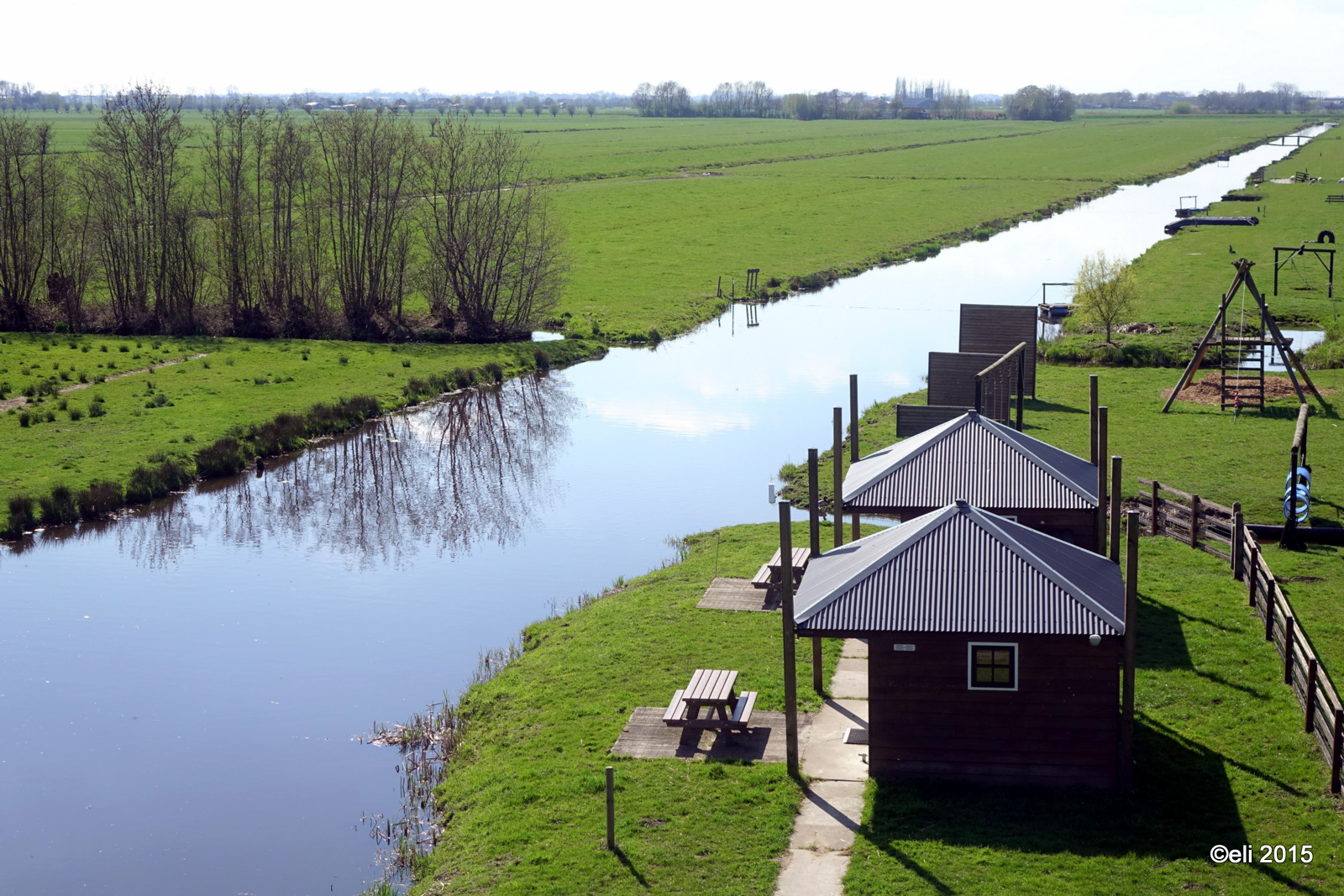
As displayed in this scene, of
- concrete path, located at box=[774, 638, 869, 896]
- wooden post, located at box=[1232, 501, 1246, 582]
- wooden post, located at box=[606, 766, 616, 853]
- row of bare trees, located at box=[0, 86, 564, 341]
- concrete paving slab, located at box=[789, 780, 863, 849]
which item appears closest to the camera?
concrete path, located at box=[774, 638, 869, 896]

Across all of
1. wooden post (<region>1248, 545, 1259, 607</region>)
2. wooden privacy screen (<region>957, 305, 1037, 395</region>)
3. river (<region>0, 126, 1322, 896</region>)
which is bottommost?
river (<region>0, 126, 1322, 896</region>)

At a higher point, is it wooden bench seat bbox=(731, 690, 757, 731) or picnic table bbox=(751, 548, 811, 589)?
picnic table bbox=(751, 548, 811, 589)

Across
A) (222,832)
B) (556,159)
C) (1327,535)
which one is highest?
(556,159)

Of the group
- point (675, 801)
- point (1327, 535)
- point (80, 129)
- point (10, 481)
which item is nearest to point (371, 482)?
point (10, 481)

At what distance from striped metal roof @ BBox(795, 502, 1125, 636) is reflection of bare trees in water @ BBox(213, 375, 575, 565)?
15.5 meters

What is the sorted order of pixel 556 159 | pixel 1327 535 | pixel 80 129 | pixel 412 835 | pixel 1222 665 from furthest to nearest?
pixel 80 129 → pixel 556 159 → pixel 1327 535 → pixel 1222 665 → pixel 412 835

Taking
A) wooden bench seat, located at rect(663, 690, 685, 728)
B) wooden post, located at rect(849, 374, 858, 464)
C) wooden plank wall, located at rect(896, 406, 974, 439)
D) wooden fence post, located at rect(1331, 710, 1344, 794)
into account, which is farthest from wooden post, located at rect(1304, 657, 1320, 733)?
wooden plank wall, located at rect(896, 406, 974, 439)

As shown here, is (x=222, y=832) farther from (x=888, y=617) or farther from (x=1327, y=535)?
(x=1327, y=535)

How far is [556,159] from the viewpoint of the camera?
5787 inches

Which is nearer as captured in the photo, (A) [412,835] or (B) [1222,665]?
(A) [412,835]

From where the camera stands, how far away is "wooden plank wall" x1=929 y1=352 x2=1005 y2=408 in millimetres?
37250

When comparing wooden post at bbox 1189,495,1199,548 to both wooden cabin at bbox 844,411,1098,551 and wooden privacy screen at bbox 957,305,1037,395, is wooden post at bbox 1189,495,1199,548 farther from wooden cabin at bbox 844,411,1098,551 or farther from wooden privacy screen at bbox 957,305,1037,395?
wooden privacy screen at bbox 957,305,1037,395

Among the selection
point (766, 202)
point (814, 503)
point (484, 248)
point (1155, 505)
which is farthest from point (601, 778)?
point (766, 202)

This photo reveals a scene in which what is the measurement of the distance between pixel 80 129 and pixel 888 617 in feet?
635
